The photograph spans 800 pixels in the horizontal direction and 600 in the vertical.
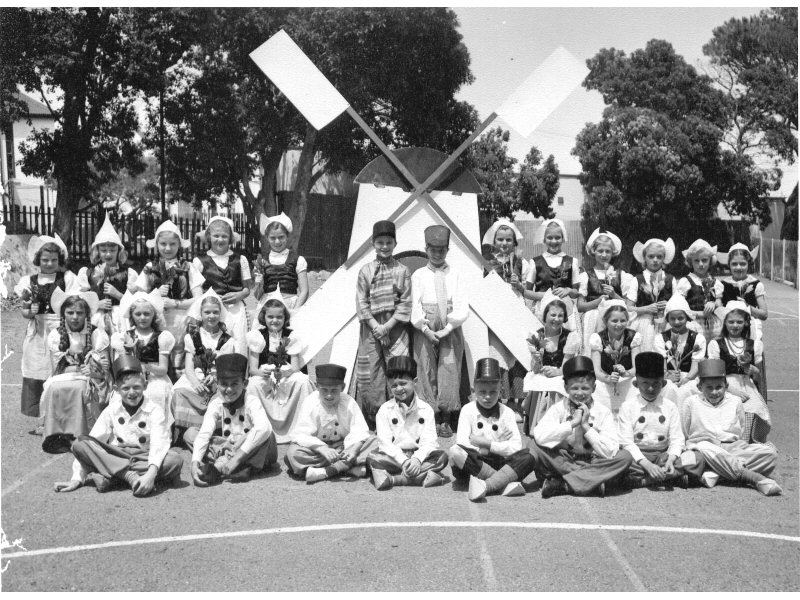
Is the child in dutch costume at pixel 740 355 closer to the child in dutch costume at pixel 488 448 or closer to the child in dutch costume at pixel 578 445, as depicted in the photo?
the child in dutch costume at pixel 578 445

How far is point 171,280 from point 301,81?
2140 mm

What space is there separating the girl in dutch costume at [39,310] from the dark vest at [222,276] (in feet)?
3.27

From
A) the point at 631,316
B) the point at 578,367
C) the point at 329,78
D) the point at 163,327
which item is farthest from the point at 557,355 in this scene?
the point at 329,78

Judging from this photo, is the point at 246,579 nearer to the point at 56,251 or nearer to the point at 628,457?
the point at 628,457

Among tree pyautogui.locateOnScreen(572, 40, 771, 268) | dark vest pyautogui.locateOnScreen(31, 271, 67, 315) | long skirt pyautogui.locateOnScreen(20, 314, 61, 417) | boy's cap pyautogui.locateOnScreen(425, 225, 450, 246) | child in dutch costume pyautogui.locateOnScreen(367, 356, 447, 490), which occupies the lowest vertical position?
child in dutch costume pyautogui.locateOnScreen(367, 356, 447, 490)


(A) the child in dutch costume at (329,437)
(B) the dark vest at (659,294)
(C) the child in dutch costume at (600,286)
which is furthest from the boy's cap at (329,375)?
(B) the dark vest at (659,294)

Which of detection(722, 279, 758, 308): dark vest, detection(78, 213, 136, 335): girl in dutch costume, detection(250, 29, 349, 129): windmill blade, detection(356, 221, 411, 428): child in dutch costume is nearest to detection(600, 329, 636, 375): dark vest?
detection(722, 279, 758, 308): dark vest

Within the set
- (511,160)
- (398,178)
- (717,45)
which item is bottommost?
(398,178)

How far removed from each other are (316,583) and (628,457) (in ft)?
6.84

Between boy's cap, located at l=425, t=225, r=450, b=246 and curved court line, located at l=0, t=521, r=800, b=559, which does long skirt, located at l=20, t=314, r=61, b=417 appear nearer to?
curved court line, located at l=0, t=521, r=800, b=559

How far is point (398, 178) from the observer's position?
7320mm

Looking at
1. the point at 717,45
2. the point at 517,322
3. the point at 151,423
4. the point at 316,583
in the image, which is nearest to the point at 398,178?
the point at 517,322

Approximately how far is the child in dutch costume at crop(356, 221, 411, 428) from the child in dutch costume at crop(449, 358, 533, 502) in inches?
50.7

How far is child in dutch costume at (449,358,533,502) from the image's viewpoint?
486 centimetres
